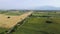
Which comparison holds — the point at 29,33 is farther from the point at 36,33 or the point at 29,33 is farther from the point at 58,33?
the point at 58,33

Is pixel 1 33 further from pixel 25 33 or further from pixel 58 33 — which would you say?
pixel 58 33

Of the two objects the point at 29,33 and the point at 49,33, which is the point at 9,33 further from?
the point at 49,33

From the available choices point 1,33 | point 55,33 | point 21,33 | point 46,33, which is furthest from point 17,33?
point 55,33

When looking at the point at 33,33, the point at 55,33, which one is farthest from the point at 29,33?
the point at 55,33

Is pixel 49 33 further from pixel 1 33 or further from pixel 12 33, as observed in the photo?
pixel 1 33

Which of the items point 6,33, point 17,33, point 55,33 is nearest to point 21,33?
point 17,33
